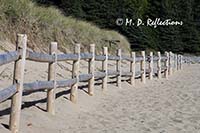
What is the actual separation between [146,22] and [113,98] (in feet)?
170

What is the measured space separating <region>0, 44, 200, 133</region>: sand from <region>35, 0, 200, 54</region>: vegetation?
36.9 meters

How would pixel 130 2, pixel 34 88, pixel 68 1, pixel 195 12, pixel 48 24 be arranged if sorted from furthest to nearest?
pixel 195 12 → pixel 130 2 → pixel 68 1 → pixel 48 24 → pixel 34 88

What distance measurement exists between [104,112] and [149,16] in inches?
2256

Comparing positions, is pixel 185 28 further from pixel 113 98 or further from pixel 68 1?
pixel 113 98

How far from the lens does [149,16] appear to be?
6456 centimetres

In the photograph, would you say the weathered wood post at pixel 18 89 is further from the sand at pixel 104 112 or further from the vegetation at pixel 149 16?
the vegetation at pixel 149 16

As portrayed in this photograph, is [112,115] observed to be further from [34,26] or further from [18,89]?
[34,26]

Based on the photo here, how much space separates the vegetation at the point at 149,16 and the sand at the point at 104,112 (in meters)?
36.9

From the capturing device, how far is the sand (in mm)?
6621

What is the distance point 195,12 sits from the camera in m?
66.7

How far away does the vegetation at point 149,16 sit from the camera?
5134 cm

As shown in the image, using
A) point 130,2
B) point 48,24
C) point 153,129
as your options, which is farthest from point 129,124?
point 130,2
